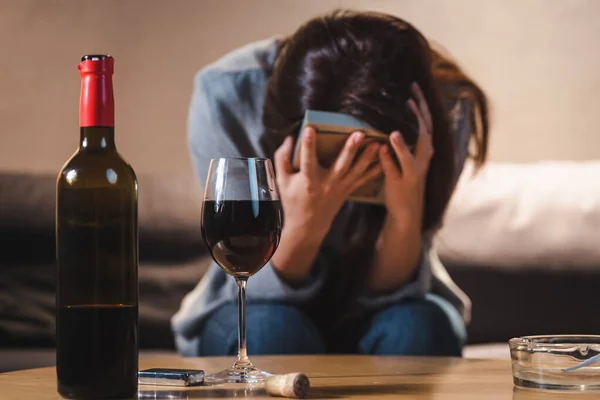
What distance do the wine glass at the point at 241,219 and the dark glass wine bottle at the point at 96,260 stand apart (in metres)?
0.14

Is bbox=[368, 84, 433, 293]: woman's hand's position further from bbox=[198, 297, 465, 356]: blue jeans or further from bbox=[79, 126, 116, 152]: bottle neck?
bbox=[79, 126, 116, 152]: bottle neck

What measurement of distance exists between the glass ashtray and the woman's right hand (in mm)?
1097

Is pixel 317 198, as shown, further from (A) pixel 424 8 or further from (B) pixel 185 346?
(A) pixel 424 8

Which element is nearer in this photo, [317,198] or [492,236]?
[317,198]

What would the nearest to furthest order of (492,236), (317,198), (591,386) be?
(591,386)
(317,198)
(492,236)

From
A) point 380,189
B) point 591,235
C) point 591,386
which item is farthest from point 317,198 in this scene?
point 591,386

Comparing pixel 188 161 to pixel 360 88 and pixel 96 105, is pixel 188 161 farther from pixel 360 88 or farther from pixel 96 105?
pixel 96 105

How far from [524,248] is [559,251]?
0.30 ft

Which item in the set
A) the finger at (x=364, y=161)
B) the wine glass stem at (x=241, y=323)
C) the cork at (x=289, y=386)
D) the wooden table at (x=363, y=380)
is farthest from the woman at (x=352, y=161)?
the cork at (x=289, y=386)

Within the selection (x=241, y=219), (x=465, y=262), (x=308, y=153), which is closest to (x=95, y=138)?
(x=241, y=219)

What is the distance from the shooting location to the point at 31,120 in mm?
1987

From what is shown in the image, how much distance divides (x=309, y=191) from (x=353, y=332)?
37 cm

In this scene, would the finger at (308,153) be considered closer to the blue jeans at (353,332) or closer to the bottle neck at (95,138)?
the blue jeans at (353,332)

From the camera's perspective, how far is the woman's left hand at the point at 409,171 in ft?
6.46
